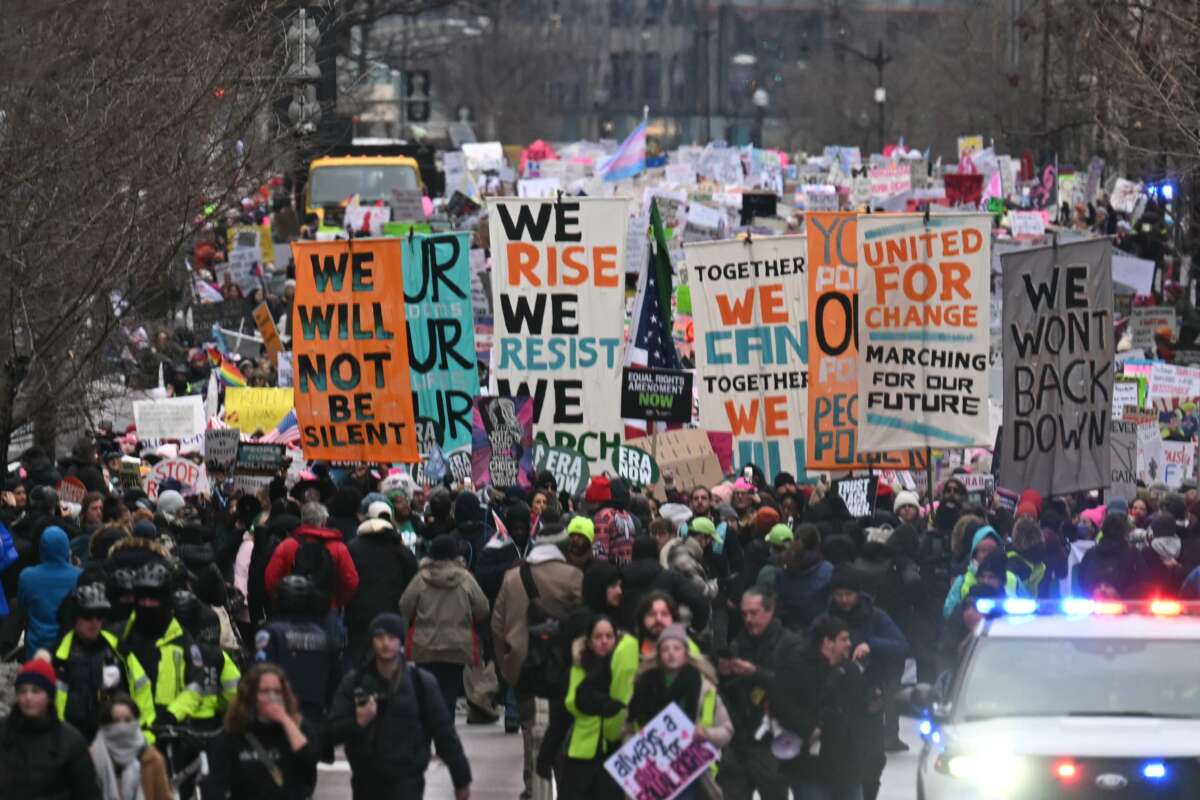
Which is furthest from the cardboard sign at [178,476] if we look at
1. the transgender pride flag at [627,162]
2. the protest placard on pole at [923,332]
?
the transgender pride flag at [627,162]

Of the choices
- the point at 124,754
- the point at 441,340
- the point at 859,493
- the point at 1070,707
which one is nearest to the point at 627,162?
the point at 441,340

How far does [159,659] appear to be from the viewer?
1078 centimetres

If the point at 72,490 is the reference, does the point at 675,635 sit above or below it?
below

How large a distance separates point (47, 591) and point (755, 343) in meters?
9.01

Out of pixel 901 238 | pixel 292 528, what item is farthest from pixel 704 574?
pixel 901 238

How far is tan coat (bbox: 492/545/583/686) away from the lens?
13.1 meters

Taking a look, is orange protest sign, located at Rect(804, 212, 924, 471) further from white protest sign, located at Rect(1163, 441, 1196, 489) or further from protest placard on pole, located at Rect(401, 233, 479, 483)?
white protest sign, located at Rect(1163, 441, 1196, 489)

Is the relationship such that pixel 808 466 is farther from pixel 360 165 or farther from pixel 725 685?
pixel 360 165

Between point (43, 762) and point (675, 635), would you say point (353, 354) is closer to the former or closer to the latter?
point (675, 635)

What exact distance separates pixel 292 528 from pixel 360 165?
131 ft

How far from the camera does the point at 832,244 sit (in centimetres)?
2078

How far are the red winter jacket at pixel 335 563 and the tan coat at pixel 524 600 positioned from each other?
0.96m

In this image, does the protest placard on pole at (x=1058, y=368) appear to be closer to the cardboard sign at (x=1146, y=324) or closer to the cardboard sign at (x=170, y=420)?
the cardboard sign at (x=170, y=420)

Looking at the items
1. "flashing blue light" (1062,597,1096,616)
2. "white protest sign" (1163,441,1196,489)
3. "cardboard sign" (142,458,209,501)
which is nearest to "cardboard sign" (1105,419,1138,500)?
"white protest sign" (1163,441,1196,489)
